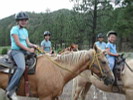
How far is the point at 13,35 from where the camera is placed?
16.3 feet

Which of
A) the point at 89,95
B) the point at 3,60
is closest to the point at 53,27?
the point at 89,95

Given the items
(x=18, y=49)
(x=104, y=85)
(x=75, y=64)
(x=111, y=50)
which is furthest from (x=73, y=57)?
(x=104, y=85)

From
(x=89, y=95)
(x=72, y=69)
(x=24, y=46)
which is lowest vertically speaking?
(x=89, y=95)

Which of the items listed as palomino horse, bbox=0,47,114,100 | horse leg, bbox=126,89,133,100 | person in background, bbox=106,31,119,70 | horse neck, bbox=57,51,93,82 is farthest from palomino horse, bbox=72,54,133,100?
horse neck, bbox=57,51,93,82

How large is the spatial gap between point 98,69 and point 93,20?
36785 mm

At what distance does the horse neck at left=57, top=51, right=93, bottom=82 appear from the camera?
5148mm

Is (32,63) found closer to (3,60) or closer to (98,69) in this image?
(3,60)

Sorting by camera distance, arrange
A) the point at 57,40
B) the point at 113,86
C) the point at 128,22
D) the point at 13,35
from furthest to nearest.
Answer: the point at 57,40 < the point at 128,22 < the point at 113,86 < the point at 13,35

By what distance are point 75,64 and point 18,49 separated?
140 centimetres

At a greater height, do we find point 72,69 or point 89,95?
point 72,69

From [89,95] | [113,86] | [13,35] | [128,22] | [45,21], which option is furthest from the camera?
[45,21]

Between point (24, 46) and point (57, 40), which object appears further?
point (57, 40)

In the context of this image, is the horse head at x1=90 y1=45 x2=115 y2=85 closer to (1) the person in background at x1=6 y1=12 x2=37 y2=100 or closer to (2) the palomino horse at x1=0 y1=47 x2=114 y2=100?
(2) the palomino horse at x1=0 y1=47 x2=114 y2=100

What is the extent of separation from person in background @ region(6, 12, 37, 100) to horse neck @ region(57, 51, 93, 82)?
0.90 metres
